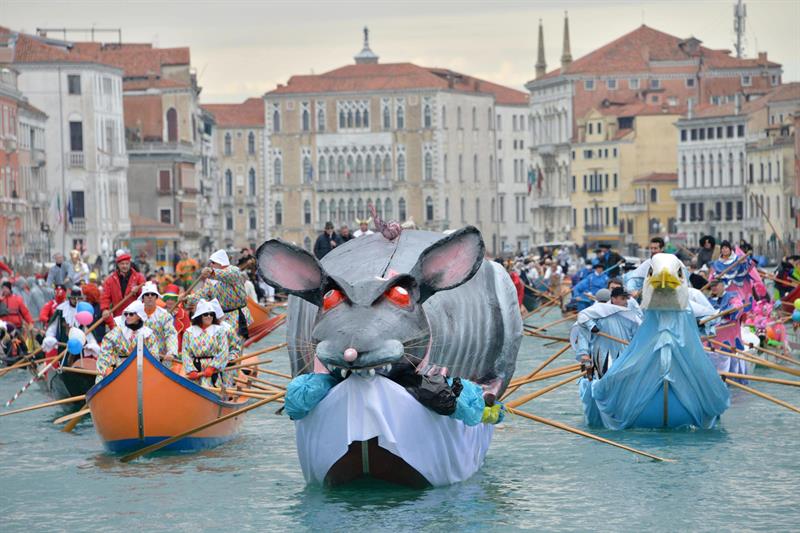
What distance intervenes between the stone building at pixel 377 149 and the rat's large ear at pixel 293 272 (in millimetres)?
120929

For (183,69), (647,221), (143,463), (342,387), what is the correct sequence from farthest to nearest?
(647,221)
(183,69)
(143,463)
(342,387)

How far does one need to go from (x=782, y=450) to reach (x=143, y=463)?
552cm

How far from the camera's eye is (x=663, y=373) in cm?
1789

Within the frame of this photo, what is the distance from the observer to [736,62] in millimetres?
129250

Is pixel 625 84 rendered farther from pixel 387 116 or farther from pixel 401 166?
pixel 387 116

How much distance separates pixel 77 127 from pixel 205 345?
72.6m

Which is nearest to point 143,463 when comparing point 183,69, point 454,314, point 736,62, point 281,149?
point 454,314

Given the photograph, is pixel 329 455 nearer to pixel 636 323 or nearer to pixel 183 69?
pixel 636 323

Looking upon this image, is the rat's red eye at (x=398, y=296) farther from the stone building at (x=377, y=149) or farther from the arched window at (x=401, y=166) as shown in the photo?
the arched window at (x=401, y=166)

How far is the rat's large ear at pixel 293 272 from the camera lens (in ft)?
46.4

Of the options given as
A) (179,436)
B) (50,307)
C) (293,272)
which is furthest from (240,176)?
(293,272)

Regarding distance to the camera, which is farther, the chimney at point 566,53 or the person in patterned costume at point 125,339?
the chimney at point 566,53

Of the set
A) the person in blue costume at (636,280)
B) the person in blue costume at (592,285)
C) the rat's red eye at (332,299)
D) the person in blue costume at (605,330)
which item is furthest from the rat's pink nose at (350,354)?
the person in blue costume at (592,285)

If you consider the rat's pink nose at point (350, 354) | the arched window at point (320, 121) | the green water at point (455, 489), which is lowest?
the green water at point (455, 489)
